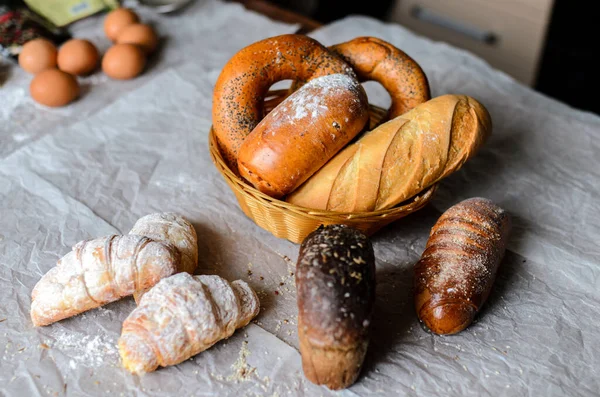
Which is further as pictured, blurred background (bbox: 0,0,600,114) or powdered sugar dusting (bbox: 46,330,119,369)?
blurred background (bbox: 0,0,600,114)

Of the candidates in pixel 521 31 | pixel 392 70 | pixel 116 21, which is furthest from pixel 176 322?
pixel 521 31

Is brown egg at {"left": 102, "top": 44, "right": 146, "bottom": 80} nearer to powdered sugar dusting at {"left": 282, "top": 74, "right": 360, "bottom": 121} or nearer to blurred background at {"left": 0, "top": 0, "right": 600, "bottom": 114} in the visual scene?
blurred background at {"left": 0, "top": 0, "right": 600, "bottom": 114}

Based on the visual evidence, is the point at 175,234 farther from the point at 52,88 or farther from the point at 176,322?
the point at 52,88

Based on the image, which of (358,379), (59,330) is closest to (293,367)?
(358,379)

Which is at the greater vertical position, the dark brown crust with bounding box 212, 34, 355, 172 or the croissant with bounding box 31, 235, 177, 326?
the dark brown crust with bounding box 212, 34, 355, 172

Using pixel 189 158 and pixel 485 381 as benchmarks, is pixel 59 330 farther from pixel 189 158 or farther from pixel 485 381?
pixel 485 381

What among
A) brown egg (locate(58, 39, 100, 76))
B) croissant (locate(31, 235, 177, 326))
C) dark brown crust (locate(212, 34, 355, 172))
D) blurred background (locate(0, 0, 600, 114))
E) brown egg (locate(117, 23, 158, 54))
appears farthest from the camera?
blurred background (locate(0, 0, 600, 114))

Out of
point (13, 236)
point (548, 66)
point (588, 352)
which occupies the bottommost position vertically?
point (548, 66)

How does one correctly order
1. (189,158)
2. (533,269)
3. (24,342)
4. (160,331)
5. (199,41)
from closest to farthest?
(160,331), (24,342), (533,269), (189,158), (199,41)

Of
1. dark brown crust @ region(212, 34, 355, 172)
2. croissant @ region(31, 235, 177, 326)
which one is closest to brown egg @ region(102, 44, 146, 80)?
dark brown crust @ region(212, 34, 355, 172)
